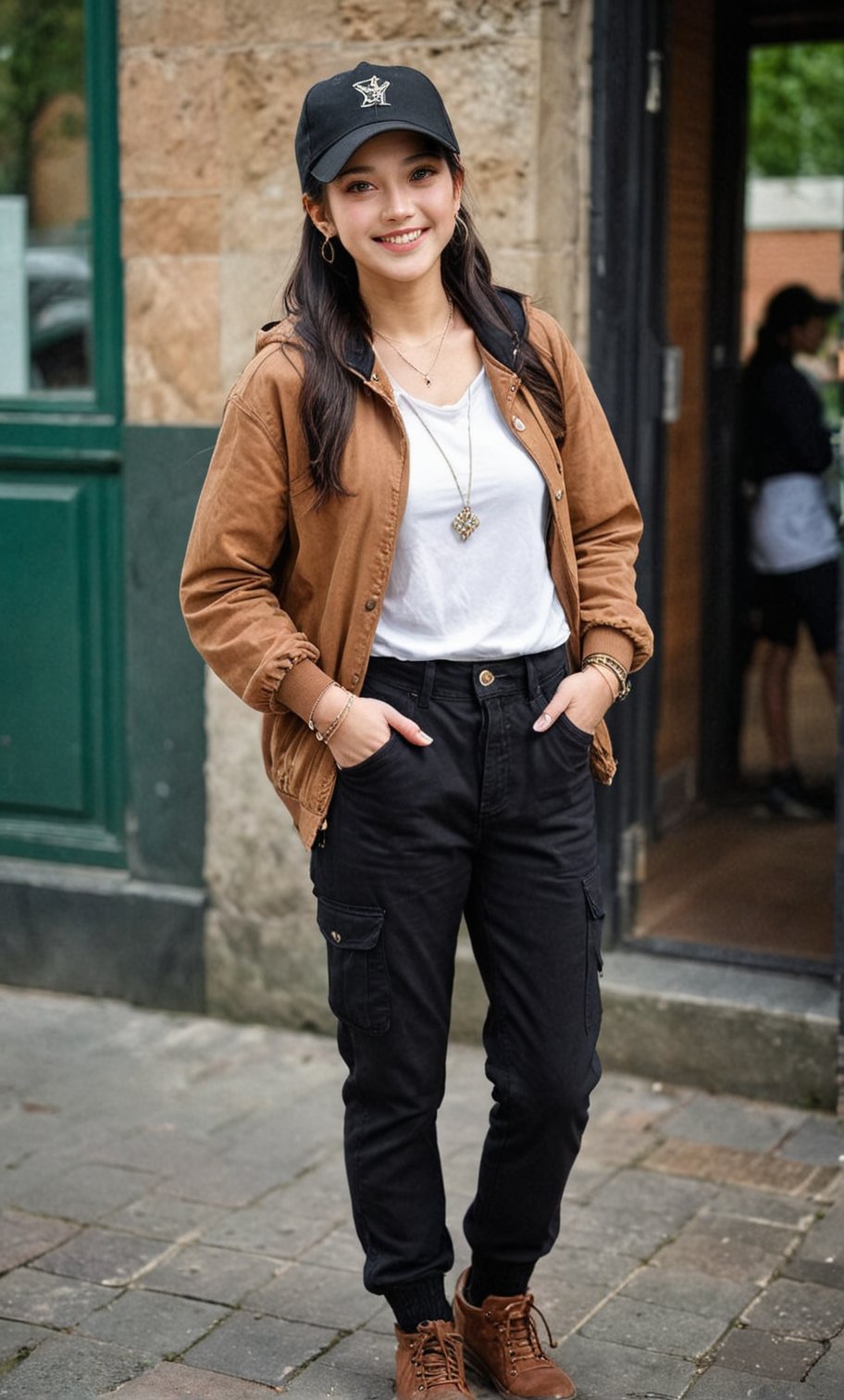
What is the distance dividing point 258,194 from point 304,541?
7.01ft

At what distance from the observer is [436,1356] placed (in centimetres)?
312

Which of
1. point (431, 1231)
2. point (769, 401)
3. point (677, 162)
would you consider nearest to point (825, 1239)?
point (431, 1231)

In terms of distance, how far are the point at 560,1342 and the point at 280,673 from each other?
140 cm

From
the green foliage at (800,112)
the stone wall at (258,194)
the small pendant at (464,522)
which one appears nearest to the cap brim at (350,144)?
the small pendant at (464,522)

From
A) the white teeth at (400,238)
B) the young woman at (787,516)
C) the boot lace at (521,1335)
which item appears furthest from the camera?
the young woman at (787,516)

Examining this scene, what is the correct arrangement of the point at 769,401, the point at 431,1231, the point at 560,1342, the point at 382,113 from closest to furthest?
the point at 382,113 < the point at 431,1231 < the point at 560,1342 < the point at 769,401

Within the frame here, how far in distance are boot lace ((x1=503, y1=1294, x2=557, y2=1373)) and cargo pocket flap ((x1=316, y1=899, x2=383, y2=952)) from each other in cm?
73

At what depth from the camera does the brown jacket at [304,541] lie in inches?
113

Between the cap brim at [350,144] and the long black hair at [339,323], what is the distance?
8 centimetres

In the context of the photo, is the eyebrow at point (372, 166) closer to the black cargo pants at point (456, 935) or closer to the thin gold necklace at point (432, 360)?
the thin gold necklace at point (432, 360)

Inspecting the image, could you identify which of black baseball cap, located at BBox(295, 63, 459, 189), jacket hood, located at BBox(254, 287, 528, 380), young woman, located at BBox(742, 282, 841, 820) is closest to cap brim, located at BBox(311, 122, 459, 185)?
black baseball cap, located at BBox(295, 63, 459, 189)

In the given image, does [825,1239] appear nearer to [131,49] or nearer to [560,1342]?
[560,1342]

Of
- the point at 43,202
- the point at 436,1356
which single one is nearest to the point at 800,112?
the point at 43,202

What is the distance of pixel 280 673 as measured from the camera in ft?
9.47
